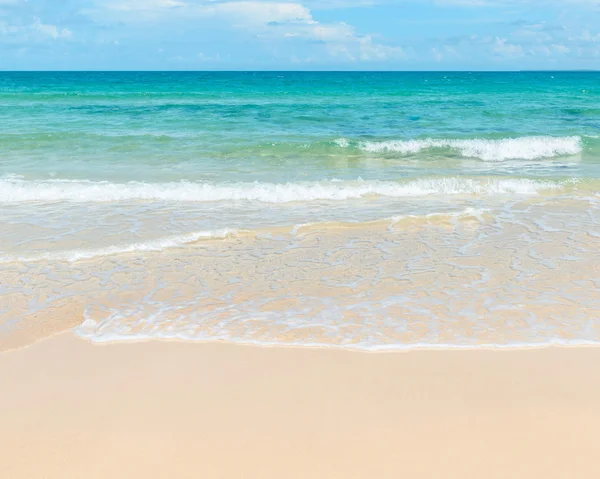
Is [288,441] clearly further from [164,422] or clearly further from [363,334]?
[363,334]

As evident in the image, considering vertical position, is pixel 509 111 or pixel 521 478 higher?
pixel 509 111

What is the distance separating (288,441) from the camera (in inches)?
147

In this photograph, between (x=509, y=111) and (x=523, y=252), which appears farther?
(x=509, y=111)

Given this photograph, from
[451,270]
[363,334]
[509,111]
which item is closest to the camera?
[363,334]

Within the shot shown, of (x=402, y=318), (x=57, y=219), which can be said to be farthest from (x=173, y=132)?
(x=402, y=318)

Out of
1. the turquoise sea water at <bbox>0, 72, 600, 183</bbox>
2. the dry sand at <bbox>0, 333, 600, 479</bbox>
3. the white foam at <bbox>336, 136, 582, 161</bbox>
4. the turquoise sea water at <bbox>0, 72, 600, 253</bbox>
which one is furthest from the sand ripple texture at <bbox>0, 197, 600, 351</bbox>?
the white foam at <bbox>336, 136, 582, 161</bbox>

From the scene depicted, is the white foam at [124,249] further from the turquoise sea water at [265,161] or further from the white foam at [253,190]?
the white foam at [253,190]

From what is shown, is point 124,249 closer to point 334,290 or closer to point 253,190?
point 334,290

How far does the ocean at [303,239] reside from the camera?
18.4 ft

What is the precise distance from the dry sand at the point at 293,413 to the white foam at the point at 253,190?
6602 millimetres

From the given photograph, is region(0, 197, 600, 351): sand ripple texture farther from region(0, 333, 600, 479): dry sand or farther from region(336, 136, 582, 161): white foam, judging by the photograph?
region(336, 136, 582, 161): white foam

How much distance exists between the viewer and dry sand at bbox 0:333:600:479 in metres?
3.54

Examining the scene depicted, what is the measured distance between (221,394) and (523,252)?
4984mm

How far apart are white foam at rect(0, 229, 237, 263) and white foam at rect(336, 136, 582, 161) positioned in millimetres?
9939
